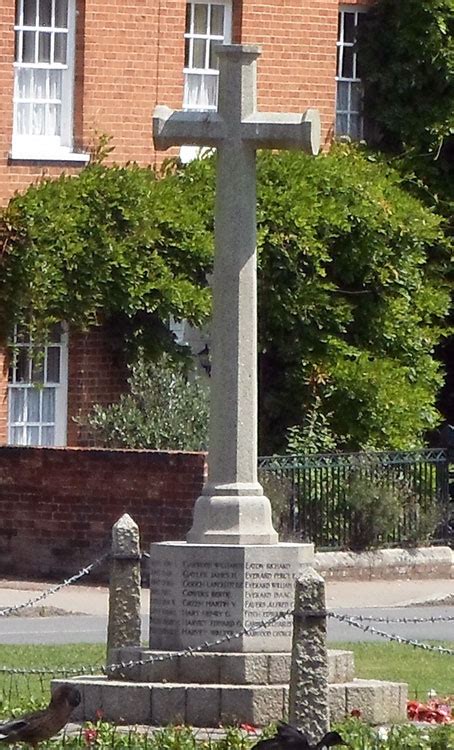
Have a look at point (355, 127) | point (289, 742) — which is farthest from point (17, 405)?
point (289, 742)

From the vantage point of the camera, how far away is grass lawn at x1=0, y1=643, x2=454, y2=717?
13680 millimetres

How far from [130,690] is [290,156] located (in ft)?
46.3

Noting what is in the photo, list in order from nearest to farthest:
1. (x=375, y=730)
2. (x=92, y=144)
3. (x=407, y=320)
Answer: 1. (x=375, y=730)
2. (x=92, y=144)
3. (x=407, y=320)

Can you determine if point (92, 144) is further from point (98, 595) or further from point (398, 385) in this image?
point (98, 595)

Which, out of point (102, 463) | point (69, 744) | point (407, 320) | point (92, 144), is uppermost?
point (92, 144)

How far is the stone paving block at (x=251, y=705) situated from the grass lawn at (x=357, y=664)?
3.41 feet

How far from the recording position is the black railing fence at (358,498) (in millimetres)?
22031

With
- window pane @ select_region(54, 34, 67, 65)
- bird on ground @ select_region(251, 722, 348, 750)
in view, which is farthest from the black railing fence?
bird on ground @ select_region(251, 722, 348, 750)

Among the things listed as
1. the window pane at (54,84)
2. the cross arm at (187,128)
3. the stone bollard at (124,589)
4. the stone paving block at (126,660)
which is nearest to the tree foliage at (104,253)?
the window pane at (54,84)

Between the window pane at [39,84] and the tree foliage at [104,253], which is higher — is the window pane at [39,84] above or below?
above

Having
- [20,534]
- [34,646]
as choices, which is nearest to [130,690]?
[34,646]

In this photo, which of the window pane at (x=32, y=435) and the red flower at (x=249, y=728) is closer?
the red flower at (x=249, y=728)

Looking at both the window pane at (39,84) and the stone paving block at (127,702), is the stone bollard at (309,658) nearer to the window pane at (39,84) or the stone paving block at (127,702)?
the stone paving block at (127,702)

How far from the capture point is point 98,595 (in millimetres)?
20547
